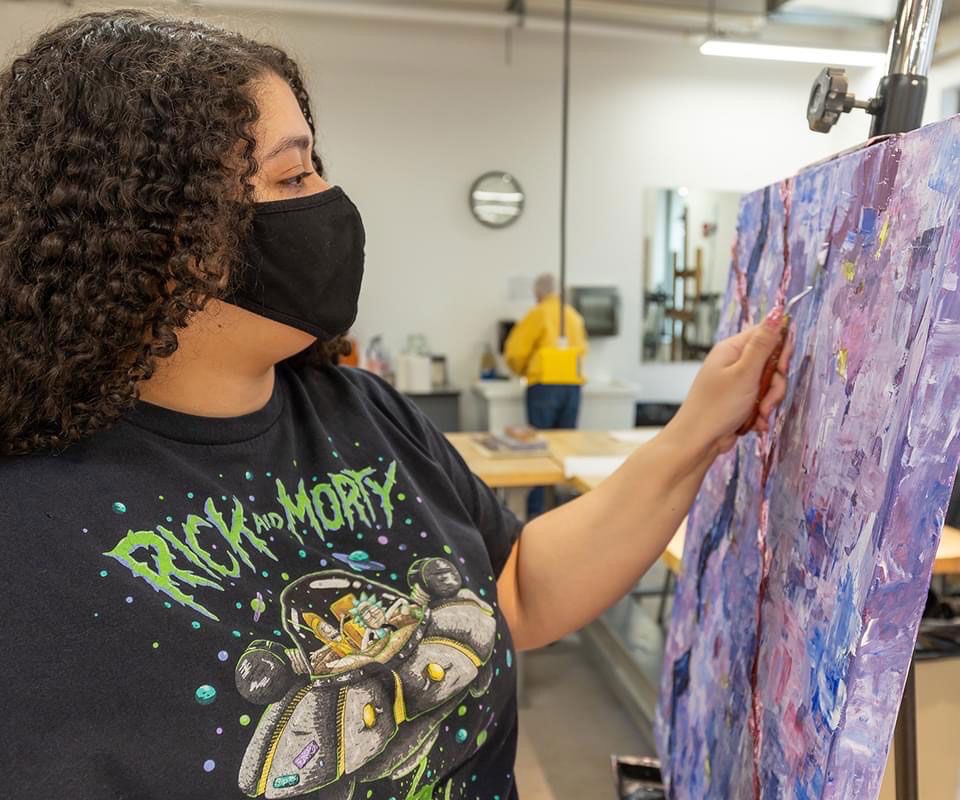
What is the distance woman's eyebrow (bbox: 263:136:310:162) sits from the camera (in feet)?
2.61

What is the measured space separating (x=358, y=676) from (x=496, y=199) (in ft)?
17.4

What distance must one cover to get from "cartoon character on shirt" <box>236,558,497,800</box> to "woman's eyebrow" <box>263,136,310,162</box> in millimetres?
454

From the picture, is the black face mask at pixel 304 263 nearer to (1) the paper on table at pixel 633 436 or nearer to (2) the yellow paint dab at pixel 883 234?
(2) the yellow paint dab at pixel 883 234

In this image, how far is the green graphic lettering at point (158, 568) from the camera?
0.68 metres

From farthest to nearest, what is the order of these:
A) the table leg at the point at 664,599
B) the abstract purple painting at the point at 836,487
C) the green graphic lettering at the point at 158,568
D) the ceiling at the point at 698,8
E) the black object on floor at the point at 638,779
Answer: the ceiling at the point at 698,8
the table leg at the point at 664,599
the black object on floor at the point at 638,779
the green graphic lettering at the point at 158,568
the abstract purple painting at the point at 836,487

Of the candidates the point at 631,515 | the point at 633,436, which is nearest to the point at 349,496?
the point at 631,515

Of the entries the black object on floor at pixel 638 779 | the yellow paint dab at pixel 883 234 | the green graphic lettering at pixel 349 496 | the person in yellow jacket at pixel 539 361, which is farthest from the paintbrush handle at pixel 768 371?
the person in yellow jacket at pixel 539 361

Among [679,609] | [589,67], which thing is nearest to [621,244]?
[589,67]

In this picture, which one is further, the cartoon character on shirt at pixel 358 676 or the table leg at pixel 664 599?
the table leg at pixel 664 599

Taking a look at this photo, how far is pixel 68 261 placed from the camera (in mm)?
714

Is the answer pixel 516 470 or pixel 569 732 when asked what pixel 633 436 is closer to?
pixel 516 470

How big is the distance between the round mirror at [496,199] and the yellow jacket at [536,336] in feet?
2.95

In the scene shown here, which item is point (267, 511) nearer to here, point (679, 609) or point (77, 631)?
point (77, 631)

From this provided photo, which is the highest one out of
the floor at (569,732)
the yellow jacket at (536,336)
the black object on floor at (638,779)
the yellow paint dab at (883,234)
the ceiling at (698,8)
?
the ceiling at (698,8)
